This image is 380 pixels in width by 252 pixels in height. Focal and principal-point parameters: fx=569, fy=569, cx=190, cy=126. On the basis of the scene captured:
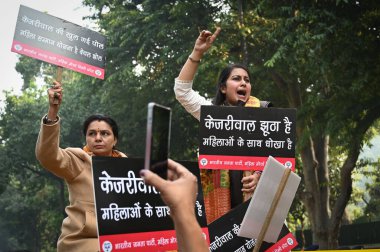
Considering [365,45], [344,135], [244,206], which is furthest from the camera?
[344,135]

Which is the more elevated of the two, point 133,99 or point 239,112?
point 133,99

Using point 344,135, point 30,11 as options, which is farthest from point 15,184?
point 30,11

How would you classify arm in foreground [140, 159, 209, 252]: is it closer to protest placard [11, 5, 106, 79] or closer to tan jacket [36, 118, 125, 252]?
tan jacket [36, 118, 125, 252]

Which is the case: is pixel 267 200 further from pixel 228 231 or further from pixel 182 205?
pixel 182 205

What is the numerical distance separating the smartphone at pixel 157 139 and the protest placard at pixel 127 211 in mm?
1244

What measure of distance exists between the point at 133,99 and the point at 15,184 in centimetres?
2223

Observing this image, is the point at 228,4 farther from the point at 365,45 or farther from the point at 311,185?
the point at 311,185

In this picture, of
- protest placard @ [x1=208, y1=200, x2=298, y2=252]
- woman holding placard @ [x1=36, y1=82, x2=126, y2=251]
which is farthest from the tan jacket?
protest placard @ [x1=208, y1=200, x2=298, y2=252]

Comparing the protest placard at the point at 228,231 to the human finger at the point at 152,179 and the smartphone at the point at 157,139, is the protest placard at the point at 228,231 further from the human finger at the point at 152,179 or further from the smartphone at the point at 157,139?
the human finger at the point at 152,179

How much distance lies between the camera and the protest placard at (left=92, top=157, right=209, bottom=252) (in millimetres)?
2891

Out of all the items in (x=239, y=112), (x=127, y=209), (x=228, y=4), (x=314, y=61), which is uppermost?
(x=228, y=4)

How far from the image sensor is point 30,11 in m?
4.71

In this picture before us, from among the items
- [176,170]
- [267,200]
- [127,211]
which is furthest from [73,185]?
[176,170]

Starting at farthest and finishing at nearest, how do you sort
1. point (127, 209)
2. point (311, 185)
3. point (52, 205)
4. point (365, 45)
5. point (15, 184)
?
point (15, 184) → point (52, 205) → point (311, 185) → point (365, 45) → point (127, 209)
